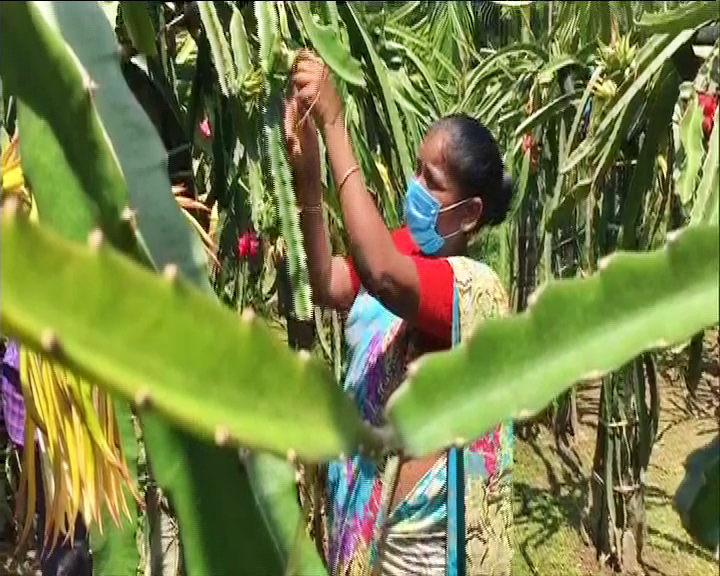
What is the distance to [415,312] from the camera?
42.6 inches

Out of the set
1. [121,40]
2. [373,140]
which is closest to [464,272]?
[121,40]

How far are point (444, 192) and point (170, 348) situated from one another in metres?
0.77

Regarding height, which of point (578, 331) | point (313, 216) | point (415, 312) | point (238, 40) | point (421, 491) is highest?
point (238, 40)

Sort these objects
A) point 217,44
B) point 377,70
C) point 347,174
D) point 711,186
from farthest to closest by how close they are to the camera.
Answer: point 377,70 → point 347,174 → point 217,44 → point 711,186

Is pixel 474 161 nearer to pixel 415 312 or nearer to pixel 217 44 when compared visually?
pixel 415 312

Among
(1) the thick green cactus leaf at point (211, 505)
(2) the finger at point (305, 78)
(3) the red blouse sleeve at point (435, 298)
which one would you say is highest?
(2) the finger at point (305, 78)

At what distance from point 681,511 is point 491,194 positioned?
2.39 ft

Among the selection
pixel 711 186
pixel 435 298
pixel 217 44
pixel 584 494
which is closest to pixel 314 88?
pixel 217 44

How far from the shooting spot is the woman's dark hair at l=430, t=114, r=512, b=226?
3.99 feet

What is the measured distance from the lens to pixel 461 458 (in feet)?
3.47

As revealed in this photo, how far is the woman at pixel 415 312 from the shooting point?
1023mm

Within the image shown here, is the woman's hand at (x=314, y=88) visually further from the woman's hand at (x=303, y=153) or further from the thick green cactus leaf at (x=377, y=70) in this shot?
the thick green cactus leaf at (x=377, y=70)

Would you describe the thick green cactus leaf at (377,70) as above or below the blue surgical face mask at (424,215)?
above

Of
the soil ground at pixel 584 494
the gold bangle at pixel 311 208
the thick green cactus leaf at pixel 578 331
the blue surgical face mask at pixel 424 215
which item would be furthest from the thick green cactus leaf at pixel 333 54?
the soil ground at pixel 584 494
